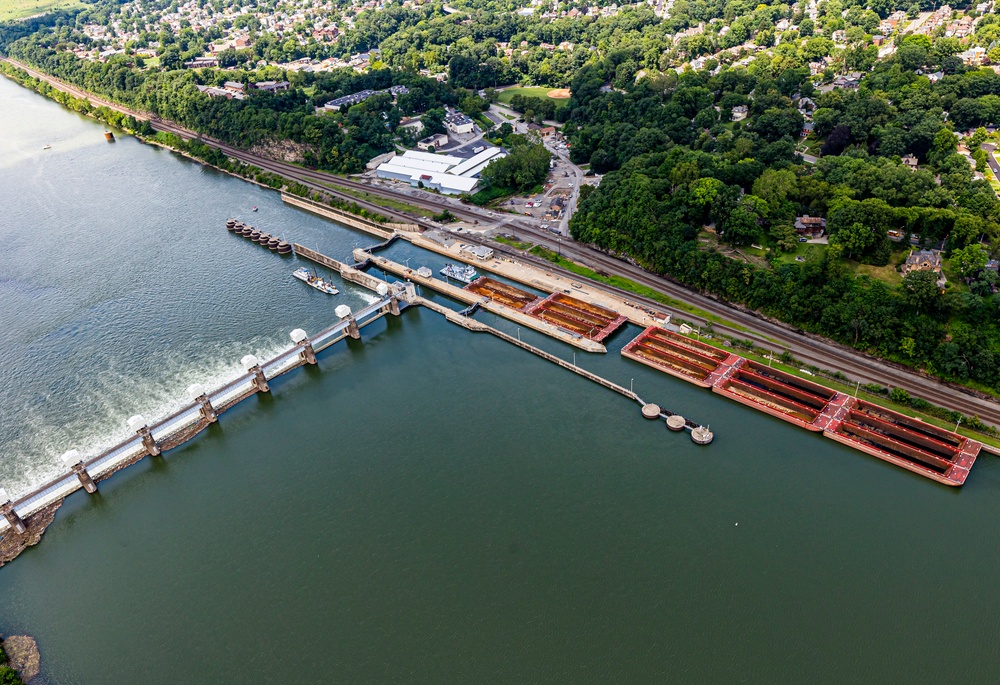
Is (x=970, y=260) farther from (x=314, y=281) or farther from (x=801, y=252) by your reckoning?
(x=314, y=281)

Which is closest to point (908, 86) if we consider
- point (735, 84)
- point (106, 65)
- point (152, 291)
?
point (735, 84)

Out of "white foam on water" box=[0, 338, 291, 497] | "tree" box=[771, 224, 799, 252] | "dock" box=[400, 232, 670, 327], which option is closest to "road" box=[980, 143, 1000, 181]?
"tree" box=[771, 224, 799, 252]

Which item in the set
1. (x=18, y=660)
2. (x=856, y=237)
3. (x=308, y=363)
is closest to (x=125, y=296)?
(x=308, y=363)

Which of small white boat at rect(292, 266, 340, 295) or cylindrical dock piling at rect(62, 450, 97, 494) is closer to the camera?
cylindrical dock piling at rect(62, 450, 97, 494)

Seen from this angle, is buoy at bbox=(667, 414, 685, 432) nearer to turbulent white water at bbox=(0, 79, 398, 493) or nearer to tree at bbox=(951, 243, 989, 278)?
tree at bbox=(951, 243, 989, 278)

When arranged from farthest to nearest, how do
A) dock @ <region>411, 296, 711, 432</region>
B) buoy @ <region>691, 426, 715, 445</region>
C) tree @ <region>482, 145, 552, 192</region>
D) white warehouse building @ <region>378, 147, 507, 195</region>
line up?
white warehouse building @ <region>378, 147, 507, 195</region> → tree @ <region>482, 145, 552, 192</region> → dock @ <region>411, 296, 711, 432</region> → buoy @ <region>691, 426, 715, 445</region>

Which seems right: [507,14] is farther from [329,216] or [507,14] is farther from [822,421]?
[822,421]
